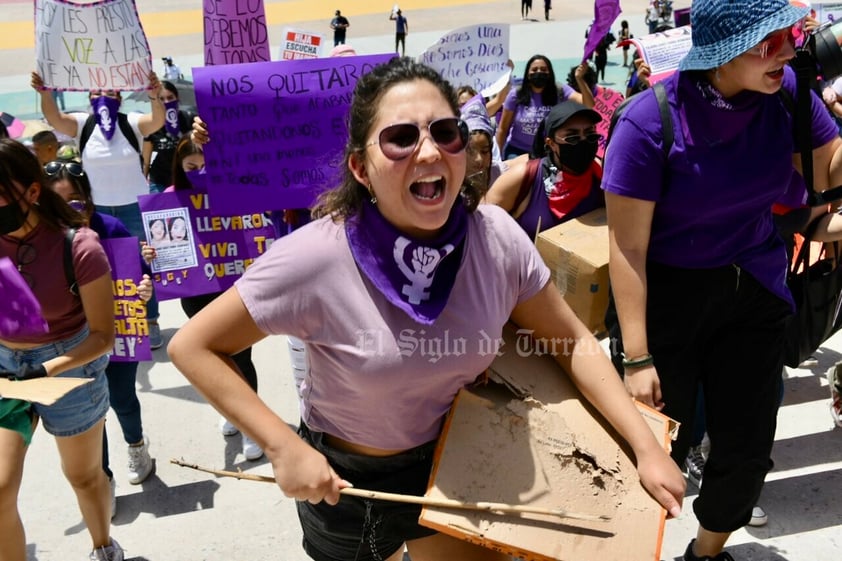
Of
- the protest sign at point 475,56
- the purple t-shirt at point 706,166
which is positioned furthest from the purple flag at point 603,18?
the purple t-shirt at point 706,166

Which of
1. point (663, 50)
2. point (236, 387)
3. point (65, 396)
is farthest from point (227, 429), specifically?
point (663, 50)

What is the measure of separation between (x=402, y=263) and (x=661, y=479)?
2.63 feet

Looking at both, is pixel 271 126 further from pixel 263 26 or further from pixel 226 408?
pixel 226 408

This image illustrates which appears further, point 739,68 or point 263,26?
point 263,26

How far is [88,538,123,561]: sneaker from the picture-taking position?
3.07 metres

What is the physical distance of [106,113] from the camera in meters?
5.23

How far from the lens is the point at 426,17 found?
82.8 feet

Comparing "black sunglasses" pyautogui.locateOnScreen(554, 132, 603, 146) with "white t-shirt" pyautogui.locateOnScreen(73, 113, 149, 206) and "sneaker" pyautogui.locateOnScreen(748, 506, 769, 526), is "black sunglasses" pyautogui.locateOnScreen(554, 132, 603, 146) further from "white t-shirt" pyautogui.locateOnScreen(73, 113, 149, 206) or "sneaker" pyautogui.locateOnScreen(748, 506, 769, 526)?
"white t-shirt" pyautogui.locateOnScreen(73, 113, 149, 206)

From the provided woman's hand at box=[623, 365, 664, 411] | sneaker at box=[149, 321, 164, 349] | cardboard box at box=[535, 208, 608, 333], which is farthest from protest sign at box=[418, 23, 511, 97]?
woman's hand at box=[623, 365, 664, 411]

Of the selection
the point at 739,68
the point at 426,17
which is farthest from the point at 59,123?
the point at 426,17

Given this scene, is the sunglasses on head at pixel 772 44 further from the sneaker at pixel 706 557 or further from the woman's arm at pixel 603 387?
the sneaker at pixel 706 557

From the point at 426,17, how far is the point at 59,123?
21751 millimetres

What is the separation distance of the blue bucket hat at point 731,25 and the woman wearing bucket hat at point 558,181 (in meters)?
1.13

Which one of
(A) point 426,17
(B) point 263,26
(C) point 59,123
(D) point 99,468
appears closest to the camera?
(D) point 99,468
